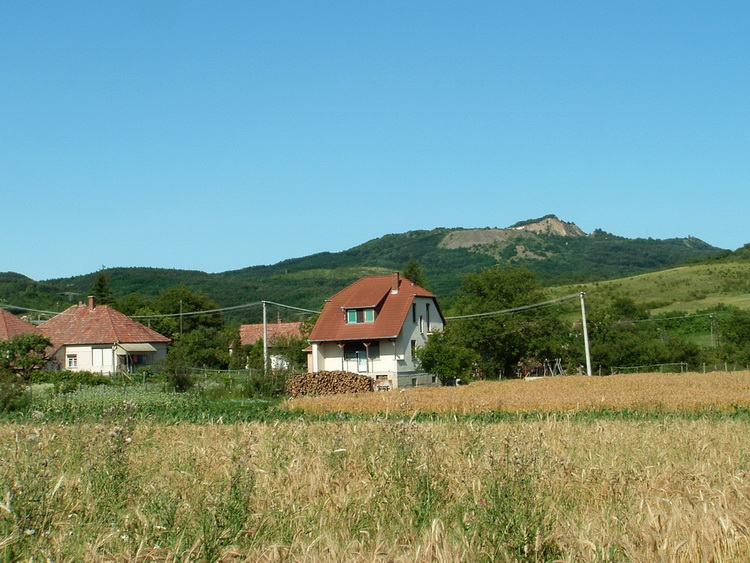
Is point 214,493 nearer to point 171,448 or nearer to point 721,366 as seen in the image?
point 171,448

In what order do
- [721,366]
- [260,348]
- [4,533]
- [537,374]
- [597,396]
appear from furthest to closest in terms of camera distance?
[260,348], [537,374], [721,366], [597,396], [4,533]

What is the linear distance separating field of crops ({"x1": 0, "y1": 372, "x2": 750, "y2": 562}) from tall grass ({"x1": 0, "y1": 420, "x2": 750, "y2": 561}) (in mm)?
24

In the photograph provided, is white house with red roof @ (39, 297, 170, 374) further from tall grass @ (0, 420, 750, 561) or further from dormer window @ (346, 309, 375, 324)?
tall grass @ (0, 420, 750, 561)

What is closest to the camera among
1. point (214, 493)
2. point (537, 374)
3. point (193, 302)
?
point (214, 493)

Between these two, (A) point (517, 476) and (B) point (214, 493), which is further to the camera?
(B) point (214, 493)

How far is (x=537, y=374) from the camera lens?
213 ft

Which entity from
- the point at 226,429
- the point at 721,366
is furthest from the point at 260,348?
the point at 226,429

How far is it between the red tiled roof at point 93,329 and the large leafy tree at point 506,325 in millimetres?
28356

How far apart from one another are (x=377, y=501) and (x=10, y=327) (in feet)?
205

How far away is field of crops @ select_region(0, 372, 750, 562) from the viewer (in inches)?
242

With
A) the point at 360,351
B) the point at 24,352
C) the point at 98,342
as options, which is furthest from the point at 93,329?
the point at 360,351

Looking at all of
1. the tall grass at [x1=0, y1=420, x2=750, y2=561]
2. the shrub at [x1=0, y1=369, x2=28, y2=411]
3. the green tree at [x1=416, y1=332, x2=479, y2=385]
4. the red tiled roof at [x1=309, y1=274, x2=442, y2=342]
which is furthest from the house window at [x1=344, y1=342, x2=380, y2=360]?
the tall grass at [x1=0, y1=420, x2=750, y2=561]

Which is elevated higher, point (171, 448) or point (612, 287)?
point (612, 287)

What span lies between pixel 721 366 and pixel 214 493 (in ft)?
192
